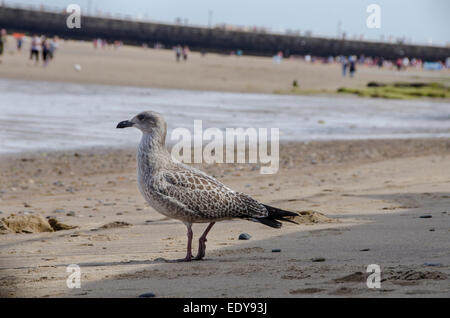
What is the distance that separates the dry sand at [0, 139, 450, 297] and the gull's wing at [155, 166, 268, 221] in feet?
1.29

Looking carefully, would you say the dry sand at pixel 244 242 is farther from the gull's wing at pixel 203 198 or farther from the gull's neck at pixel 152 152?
the gull's neck at pixel 152 152

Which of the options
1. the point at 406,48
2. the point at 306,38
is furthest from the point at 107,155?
the point at 406,48

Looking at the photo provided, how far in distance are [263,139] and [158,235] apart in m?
11.3

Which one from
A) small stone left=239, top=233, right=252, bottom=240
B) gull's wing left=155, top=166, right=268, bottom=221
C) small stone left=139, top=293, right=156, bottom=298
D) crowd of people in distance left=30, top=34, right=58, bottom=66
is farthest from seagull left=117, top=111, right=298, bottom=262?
crowd of people in distance left=30, top=34, right=58, bottom=66

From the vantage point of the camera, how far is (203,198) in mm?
6988

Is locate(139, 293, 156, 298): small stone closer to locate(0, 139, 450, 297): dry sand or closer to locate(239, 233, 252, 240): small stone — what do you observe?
locate(0, 139, 450, 297): dry sand

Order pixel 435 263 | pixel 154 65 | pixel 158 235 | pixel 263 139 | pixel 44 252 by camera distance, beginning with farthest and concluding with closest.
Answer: pixel 154 65, pixel 263 139, pixel 158 235, pixel 44 252, pixel 435 263

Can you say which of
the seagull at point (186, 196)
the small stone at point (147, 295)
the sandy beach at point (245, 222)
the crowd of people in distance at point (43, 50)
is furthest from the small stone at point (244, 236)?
the crowd of people in distance at point (43, 50)

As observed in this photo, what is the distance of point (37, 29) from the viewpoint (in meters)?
87.5

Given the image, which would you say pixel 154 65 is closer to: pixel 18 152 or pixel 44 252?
pixel 18 152

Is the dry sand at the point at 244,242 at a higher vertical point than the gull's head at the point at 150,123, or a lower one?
lower

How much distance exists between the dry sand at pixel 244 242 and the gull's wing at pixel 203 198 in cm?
39

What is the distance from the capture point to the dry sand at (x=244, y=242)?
5805 millimetres

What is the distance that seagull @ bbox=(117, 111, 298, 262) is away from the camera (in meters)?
6.95
